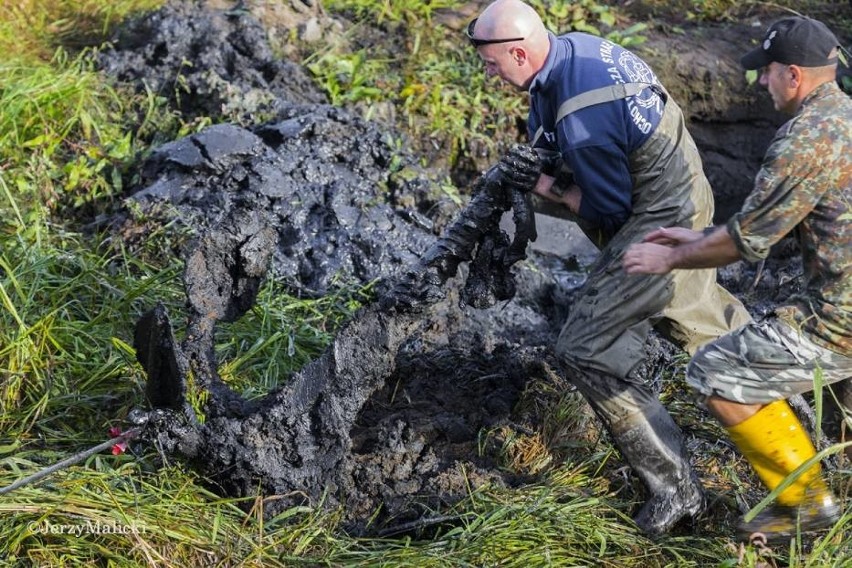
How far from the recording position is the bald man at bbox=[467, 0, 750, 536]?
12.3ft

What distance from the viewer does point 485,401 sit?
179 inches

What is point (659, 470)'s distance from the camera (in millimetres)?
3814

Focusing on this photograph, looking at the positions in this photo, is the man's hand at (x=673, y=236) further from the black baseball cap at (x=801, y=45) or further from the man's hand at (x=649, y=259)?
the black baseball cap at (x=801, y=45)

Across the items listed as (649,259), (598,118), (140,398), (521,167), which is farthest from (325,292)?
(649,259)

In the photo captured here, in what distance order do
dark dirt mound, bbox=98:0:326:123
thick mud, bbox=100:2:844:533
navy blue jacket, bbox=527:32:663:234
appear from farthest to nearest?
1. dark dirt mound, bbox=98:0:326:123
2. thick mud, bbox=100:2:844:533
3. navy blue jacket, bbox=527:32:663:234

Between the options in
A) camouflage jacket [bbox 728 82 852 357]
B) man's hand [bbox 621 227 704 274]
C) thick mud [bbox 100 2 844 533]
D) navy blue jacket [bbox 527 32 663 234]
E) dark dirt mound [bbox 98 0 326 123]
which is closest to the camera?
Result: camouflage jacket [bbox 728 82 852 357]

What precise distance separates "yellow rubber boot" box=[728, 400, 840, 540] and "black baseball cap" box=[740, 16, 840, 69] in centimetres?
117

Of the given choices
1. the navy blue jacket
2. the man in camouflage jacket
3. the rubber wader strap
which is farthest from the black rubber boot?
the rubber wader strap

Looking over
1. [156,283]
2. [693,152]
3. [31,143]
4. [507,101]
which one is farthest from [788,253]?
[31,143]

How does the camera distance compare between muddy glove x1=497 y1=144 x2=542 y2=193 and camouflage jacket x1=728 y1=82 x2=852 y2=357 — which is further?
muddy glove x1=497 y1=144 x2=542 y2=193

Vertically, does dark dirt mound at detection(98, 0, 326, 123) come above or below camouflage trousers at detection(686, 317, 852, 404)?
below

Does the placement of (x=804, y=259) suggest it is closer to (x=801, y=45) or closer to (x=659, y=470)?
(x=801, y=45)

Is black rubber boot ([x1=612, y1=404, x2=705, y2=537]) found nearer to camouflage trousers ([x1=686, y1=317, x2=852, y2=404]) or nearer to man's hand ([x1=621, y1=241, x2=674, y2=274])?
camouflage trousers ([x1=686, y1=317, x2=852, y2=404])

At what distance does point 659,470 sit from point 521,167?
1270mm
